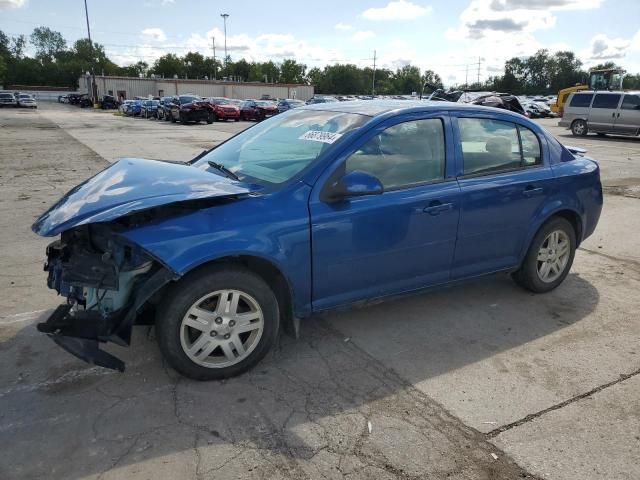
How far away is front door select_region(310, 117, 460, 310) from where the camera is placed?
10.9 ft

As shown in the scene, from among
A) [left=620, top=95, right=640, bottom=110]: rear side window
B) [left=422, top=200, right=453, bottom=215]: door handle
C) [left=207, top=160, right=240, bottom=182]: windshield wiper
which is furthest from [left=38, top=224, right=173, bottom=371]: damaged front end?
[left=620, top=95, right=640, bottom=110]: rear side window

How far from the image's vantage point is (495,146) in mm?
4145

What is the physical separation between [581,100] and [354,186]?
21323 mm

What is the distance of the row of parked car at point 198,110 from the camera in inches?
1232

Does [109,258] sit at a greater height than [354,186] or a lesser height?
lesser

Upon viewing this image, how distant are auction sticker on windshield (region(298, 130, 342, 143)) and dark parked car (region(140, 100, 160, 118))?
36626 millimetres

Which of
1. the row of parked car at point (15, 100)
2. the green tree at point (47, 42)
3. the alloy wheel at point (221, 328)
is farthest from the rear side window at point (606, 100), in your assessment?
the green tree at point (47, 42)

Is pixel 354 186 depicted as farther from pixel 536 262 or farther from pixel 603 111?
pixel 603 111

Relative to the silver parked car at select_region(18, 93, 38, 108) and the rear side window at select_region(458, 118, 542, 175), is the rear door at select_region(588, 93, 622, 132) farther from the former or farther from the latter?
the silver parked car at select_region(18, 93, 38, 108)

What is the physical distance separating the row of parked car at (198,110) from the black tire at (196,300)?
2489 cm

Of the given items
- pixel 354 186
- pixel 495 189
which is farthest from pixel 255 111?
pixel 354 186

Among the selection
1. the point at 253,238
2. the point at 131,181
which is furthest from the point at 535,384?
the point at 131,181

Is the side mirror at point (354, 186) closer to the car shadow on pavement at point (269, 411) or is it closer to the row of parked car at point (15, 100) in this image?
the car shadow on pavement at point (269, 411)

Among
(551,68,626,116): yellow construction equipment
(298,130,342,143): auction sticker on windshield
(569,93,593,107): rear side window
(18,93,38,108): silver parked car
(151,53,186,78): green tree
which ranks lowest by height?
(18,93,38,108): silver parked car
